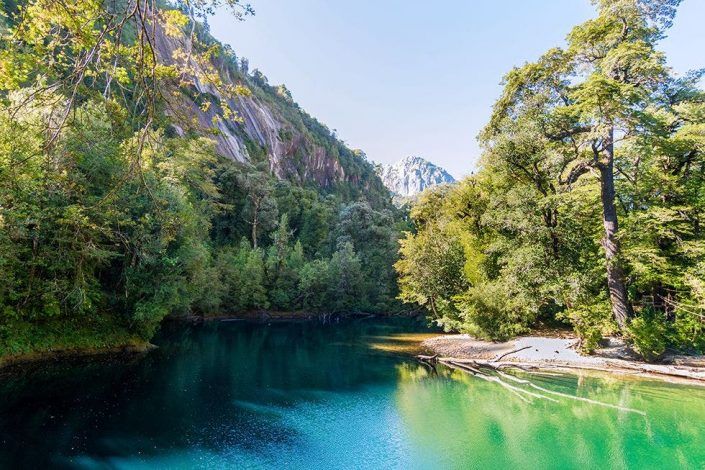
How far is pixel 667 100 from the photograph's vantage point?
19.7 m

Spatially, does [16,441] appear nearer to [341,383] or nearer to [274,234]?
[341,383]

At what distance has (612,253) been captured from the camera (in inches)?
727

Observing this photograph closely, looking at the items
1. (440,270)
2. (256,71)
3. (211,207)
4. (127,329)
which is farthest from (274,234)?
(256,71)

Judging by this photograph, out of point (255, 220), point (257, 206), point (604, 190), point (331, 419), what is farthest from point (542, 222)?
point (257, 206)

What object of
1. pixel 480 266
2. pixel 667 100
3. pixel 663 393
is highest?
pixel 667 100

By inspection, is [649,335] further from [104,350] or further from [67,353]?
[67,353]

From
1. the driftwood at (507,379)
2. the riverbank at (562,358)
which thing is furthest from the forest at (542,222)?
the driftwood at (507,379)

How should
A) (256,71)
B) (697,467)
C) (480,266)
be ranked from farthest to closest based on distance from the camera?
(256,71) → (480,266) → (697,467)

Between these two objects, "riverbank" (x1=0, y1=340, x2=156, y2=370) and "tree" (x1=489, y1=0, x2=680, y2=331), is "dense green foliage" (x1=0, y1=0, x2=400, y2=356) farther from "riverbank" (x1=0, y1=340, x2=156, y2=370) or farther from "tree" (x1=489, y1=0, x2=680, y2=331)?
"tree" (x1=489, y1=0, x2=680, y2=331)

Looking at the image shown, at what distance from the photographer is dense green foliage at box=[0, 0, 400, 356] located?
12.6 ft

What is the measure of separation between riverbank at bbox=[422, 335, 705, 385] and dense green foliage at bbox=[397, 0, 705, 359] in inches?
29.6

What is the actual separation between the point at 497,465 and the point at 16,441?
11.9 metres

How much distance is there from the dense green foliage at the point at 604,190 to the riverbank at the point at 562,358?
2.47 feet

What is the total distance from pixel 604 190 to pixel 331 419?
16.1 m
